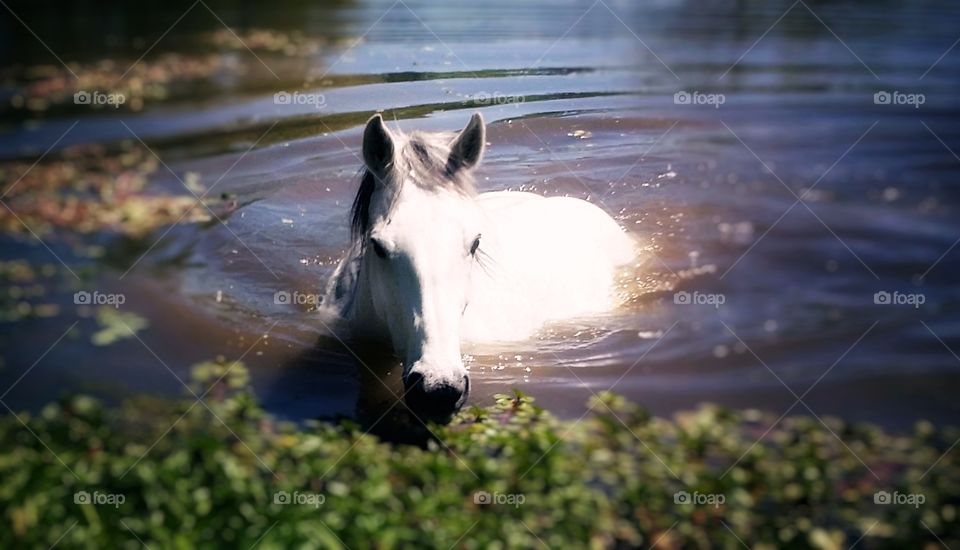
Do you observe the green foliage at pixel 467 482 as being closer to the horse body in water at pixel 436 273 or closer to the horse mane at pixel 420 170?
the horse body in water at pixel 436 273

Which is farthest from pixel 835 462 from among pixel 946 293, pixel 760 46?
pixel 760 46

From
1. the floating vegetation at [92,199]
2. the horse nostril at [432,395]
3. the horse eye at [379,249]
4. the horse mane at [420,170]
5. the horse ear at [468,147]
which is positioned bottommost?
the horse nostril at [432,395]

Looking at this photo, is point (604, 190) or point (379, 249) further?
point (604, 190)

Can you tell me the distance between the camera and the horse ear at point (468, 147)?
4.46 m

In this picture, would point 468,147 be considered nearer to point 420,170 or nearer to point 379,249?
point 420,170

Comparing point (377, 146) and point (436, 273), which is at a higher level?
point (377, 146)

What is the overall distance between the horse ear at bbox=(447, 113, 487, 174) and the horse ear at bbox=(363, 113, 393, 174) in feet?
1.13

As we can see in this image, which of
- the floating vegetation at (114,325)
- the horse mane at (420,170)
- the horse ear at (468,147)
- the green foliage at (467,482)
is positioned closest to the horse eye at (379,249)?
the horse mane at (420,170)

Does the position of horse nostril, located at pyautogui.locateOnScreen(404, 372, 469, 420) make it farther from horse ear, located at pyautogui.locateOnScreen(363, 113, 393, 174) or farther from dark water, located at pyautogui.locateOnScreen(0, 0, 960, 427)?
horse ear, located at pyautogui.locateOnScreen(363, 113, 393, 174)

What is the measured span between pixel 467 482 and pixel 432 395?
0.41 m

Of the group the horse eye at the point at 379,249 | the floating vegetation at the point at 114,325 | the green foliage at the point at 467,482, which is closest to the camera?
the green foliage at the point at 467,482

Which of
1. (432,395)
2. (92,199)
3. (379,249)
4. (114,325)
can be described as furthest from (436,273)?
(92,199)

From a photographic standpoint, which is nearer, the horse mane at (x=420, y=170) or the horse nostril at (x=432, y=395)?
the horse nostril at (x=432, y=395)

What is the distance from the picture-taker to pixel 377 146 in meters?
4.38
